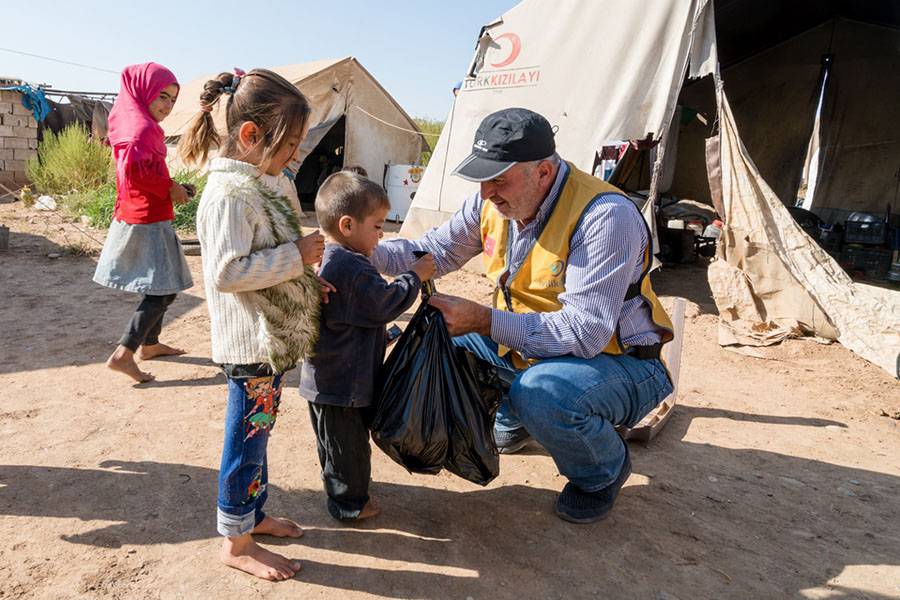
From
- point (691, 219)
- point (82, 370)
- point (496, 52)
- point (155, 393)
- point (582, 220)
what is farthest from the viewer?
point (691, 219)


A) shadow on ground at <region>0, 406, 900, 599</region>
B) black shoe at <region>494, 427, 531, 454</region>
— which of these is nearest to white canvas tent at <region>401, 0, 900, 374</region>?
shadow on ground at <region>0, 406, 900, 599</region>

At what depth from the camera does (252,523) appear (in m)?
2.04

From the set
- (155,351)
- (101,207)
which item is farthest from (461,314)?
(101,207)

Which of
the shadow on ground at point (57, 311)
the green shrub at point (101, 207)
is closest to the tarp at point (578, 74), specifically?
the green shrub at point (101, 207)

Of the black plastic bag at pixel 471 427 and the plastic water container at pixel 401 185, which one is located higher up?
the plastic water container at pixel 401 185

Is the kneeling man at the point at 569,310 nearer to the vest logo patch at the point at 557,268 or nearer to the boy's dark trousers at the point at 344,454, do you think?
the vest logo patch at the point at 557,268

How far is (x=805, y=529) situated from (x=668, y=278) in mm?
5478

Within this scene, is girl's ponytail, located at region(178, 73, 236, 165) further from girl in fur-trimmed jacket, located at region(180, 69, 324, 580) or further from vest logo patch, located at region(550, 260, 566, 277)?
vest logo patch, located at region(550, 260, 566, 277)

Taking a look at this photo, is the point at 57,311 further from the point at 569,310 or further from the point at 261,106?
the point at 569,310

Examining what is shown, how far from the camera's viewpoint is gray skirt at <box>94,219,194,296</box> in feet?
11.9

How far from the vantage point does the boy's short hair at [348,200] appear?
211cm

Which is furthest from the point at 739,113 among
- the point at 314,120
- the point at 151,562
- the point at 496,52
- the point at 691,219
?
the point at 151,562

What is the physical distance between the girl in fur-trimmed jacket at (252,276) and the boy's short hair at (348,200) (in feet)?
0.42

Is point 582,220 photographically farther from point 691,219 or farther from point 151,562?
point 691,219
